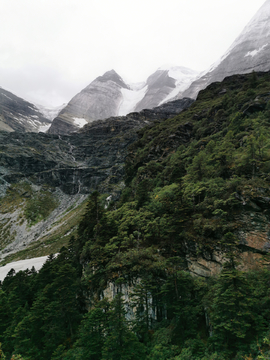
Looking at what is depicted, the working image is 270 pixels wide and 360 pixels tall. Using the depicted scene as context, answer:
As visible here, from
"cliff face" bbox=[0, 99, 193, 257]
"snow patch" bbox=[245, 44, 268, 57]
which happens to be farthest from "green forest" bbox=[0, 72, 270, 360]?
"snow patch" bbox=[245, 44, 268, 57]

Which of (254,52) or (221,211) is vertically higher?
(254,52)

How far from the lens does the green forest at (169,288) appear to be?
11.1m

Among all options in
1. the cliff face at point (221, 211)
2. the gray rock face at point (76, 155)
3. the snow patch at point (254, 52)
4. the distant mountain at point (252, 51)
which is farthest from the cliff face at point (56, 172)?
the cliff face at point (221, 211)

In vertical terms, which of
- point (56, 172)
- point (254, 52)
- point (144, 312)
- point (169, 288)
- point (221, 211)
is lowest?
point (144, 312)

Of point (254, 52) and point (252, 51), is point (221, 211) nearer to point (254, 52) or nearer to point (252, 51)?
point (254, 52)

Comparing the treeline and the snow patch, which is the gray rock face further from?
the treeline

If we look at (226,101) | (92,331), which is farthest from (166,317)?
(226,101)

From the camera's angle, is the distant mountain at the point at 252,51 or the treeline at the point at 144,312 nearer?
the treeline at the point at 144,312

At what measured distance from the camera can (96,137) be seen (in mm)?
178250

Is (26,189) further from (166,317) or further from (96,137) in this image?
(166,317)

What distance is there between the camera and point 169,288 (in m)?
15.7

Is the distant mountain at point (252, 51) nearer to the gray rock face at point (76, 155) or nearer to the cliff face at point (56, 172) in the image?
the gray rock face at point (76, 155)

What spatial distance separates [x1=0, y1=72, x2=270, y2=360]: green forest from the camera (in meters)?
11.1

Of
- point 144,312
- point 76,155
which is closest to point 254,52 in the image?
point 76,155
